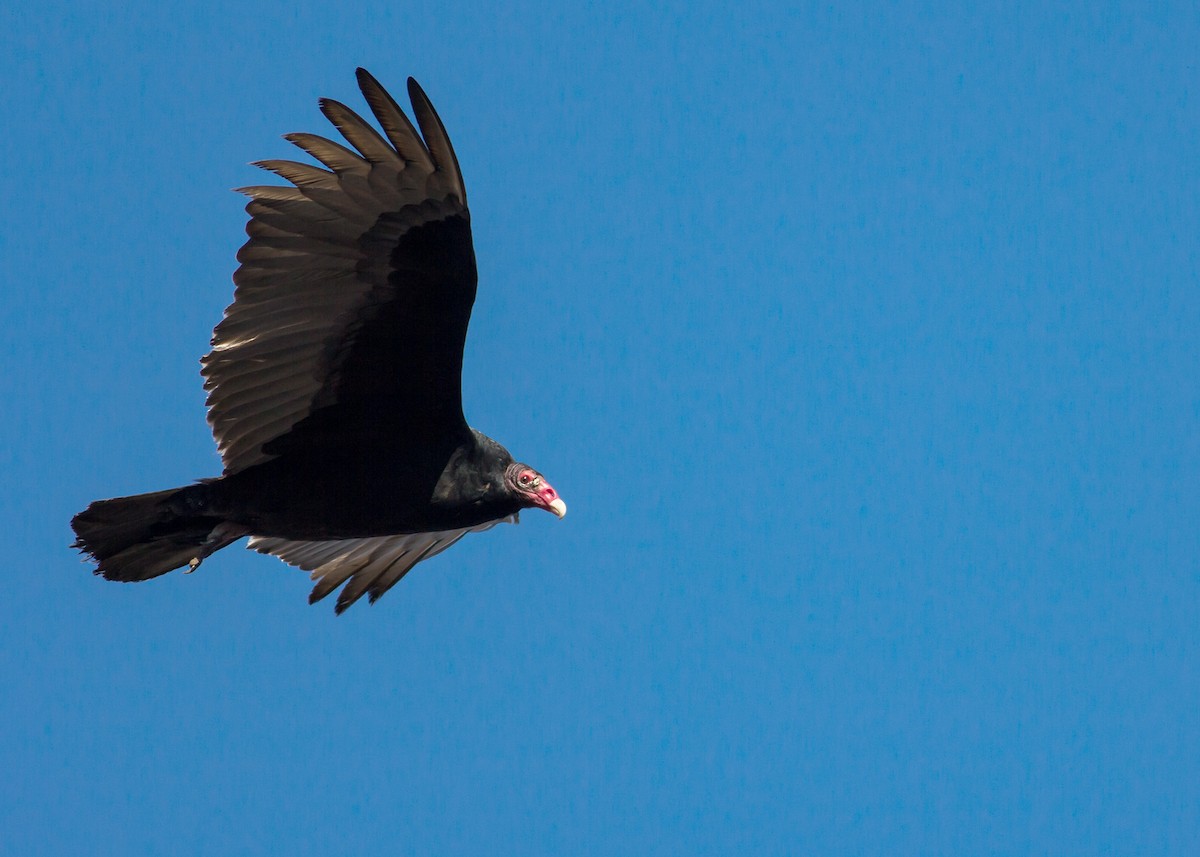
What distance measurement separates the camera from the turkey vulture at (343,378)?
7344 mm

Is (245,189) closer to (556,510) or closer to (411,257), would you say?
(411,257)

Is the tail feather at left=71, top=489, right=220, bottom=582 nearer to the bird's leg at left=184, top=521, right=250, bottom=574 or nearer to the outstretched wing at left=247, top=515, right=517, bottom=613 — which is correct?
the bird's leg at left=184, top=521, right=250, bottom=574

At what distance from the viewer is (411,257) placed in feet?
24.6

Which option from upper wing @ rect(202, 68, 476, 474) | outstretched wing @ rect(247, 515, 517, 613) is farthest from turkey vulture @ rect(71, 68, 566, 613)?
outstretched wing @ rect(247, 515, 517, 613)

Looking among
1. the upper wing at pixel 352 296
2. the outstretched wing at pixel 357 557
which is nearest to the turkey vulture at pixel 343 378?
the upper wing at pixel 352 296

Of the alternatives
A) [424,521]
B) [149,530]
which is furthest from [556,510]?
[149,530]

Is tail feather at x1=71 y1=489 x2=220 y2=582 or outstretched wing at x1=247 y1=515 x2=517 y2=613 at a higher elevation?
outstretched wing at x1=247 y1=515 x2=517 y2=613

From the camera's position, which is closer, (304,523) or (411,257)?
(411,257)

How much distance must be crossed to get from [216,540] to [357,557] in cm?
100

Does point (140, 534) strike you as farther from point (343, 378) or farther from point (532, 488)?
point (532, 488)

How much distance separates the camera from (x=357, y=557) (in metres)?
8.80

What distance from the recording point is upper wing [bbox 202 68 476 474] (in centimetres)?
727

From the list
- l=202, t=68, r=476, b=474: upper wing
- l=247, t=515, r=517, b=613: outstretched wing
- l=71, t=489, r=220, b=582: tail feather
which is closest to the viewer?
l=202, t=68, r=476, b=474: upper wing

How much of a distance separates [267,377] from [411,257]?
0.87 m
